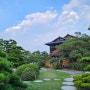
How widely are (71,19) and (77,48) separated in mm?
6538

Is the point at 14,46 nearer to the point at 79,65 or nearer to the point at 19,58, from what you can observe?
the point at 19,58

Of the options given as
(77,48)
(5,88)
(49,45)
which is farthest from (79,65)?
(5,88)

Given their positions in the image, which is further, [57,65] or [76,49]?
[57,65]

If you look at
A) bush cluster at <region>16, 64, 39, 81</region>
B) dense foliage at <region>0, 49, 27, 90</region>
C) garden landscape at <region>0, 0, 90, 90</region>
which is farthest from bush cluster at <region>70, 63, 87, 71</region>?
dense foliage at <region>0, 49, 27, 90</region>

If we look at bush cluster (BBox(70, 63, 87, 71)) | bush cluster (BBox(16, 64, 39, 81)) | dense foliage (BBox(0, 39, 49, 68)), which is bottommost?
bush cluster (BBox(16, 64, 39, 81))

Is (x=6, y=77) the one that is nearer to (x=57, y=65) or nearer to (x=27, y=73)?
(x=27, y=73)

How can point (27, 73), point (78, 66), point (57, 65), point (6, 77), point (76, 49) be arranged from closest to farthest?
point (6, 77) → point (27, 73) → point (78, 66) → point (76, 49) → point (57, 65)

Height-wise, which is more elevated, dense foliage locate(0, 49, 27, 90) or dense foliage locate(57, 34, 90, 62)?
dense foliage locate(57, 34, 90, 62)

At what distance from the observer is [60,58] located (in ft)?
69.6

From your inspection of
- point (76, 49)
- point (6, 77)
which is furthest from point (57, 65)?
point (6, 77)

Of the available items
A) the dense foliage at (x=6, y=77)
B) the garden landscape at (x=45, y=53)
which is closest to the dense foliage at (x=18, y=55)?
the garden landscape at (x=45, y=53)

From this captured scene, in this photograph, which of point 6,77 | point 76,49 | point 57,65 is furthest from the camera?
point 57,65

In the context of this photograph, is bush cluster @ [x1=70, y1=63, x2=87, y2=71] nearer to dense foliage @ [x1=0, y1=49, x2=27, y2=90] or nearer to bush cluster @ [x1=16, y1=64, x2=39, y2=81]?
bush cluster @ [x1=16, y1=64, x2=39, y2=81]

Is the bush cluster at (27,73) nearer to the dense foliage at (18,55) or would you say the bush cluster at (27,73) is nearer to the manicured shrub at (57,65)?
the dense foliage at (18,55)
